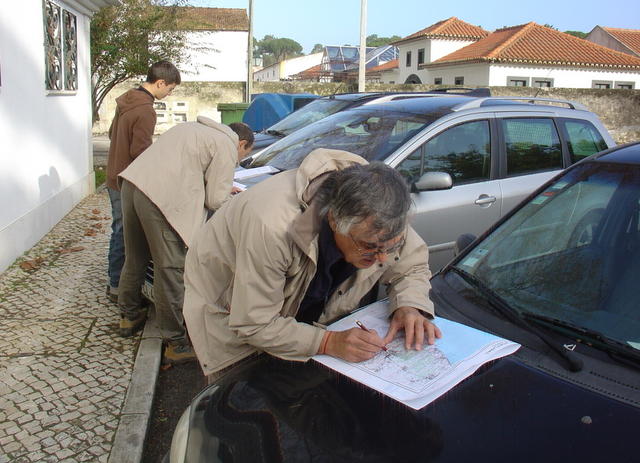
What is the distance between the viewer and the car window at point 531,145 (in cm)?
517

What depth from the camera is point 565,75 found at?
1613 inches

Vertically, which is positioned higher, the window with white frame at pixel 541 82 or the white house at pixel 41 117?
the window with white frame at pixel 541 82

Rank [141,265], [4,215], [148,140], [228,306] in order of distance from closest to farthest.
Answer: [228,306] → [141,265] → [148,140] → [4,215]

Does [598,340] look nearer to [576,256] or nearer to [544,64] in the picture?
[576,256]

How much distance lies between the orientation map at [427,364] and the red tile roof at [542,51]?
132 ft

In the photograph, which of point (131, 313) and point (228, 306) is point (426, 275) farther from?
point (131, 313)

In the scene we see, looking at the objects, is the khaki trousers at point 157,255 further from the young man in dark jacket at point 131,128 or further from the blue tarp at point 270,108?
the blue tarp at point 270,108

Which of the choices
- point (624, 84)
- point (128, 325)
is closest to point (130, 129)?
point (128, 325)

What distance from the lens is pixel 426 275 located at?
2.33 metres

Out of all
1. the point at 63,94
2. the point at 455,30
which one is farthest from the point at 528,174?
the point at 455,30

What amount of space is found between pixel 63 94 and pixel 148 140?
159 inches

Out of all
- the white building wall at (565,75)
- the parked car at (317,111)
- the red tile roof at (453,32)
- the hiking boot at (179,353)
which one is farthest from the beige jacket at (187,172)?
the red tile roof at (453,32)

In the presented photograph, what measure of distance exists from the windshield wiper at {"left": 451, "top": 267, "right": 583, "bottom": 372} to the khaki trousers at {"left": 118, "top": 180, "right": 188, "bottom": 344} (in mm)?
1952

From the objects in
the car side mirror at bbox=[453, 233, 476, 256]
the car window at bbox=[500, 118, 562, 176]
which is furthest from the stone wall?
the car side mirror at bbox=[453, 233, 476, 256]
